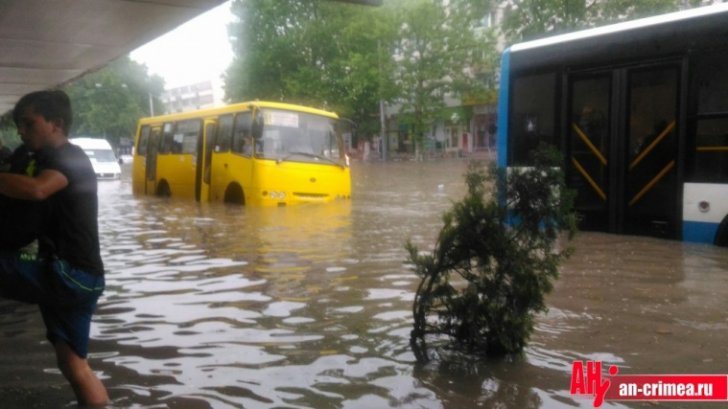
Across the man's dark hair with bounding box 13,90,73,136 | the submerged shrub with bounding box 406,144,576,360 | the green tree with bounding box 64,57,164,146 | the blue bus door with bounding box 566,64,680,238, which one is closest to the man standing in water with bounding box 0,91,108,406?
the man's dark hair with bounding box 13,90,73,136

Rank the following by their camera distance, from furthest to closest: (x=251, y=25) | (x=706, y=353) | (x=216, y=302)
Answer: (x=251, y=25), (x=216, y=302), (x=706, y=353)

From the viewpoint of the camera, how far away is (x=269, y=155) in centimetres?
1772

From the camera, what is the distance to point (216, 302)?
7.48m

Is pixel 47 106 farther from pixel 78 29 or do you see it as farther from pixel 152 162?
pixel 152 162

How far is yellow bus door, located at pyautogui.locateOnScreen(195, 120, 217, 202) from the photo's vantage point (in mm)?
20344

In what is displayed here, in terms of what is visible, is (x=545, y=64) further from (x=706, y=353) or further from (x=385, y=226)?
(x=706, y=353)

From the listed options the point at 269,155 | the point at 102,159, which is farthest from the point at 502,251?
the point at 102,159

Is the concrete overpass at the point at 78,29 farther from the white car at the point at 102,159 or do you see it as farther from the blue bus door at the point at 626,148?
the white car at the point at 102,159

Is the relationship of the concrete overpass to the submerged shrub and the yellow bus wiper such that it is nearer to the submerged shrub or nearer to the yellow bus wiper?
the yellow bus wiper

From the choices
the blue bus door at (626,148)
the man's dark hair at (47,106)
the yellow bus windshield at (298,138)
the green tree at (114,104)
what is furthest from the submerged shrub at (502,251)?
the green tree at (114,104)

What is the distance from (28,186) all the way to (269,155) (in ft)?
46.4

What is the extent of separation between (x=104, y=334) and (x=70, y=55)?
8.72 m

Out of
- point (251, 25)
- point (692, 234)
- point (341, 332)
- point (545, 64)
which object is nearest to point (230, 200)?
point (545, 64)

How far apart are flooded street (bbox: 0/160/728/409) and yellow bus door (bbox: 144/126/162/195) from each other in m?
13.2
